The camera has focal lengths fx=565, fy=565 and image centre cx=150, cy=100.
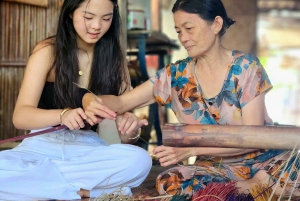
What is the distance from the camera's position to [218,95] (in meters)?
2.93

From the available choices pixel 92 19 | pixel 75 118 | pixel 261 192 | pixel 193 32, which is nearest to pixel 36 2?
pixel 92 19

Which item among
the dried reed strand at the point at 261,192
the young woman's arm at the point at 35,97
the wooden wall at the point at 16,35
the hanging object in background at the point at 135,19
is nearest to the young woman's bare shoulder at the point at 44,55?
the young woman's arm at the point at 35,97

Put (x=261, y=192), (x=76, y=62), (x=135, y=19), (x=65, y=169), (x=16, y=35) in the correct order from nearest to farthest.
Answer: (x=261, y=192), (x=65, y=169), (x=76, y=62), (x=16, y=35), (x=135, y=19)

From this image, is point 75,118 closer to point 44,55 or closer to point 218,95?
point 44,55

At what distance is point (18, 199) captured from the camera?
2797 millimetres

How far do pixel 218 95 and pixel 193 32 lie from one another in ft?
1.17

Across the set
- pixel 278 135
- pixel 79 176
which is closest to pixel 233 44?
pixel 79 176

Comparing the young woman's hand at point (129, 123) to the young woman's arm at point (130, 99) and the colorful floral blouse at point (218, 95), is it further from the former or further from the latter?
the colorful floral blouse at point (218, 95)

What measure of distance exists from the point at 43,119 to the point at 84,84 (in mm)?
414

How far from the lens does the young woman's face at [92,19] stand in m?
2.84

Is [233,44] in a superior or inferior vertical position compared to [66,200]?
superior

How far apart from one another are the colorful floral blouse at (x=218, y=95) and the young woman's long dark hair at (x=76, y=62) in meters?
0.24

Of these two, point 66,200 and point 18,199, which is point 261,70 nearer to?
point 66,200

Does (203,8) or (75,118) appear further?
(203,8)
